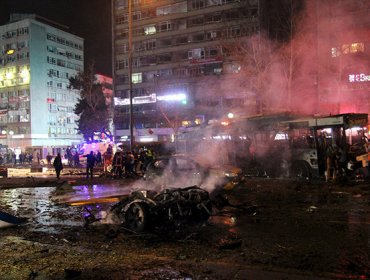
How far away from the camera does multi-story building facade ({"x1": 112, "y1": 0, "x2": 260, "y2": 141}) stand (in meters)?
48.2

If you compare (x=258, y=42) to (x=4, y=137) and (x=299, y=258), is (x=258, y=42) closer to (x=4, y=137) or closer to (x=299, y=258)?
(x=299, y=258)

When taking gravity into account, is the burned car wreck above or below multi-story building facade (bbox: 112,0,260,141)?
below

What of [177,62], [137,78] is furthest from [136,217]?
[137,78]

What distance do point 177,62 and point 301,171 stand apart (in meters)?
41.0

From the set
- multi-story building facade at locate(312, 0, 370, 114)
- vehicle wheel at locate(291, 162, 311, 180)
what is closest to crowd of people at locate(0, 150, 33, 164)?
multi-story building facade at locate(312, 0, 370, 114)

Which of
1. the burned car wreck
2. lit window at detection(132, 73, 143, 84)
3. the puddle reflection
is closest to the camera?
the burned car wreck

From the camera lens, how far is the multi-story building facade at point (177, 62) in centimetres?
4822

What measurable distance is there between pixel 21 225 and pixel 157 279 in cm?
498

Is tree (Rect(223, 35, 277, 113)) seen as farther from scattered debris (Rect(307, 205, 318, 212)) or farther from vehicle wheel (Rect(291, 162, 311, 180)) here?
scattered debris (Rect(307, 205, 318, 212))

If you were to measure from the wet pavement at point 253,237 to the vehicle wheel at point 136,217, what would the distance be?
0.26 m

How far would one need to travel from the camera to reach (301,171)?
1608 cm

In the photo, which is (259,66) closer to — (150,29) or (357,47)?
(357,47)

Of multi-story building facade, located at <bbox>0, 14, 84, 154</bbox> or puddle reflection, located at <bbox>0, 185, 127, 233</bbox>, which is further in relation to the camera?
multi-story building facade, located at <bbox>0, 14, 84, 154</bbox>

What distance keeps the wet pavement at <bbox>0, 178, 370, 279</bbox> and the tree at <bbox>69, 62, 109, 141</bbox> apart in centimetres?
4661
